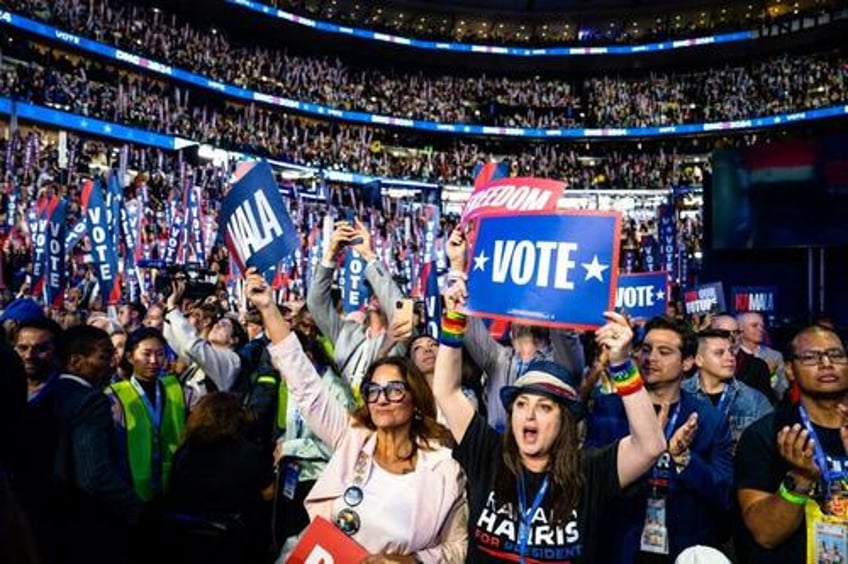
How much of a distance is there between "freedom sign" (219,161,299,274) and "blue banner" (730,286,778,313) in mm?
13920

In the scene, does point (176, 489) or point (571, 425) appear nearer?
point (571, 425)

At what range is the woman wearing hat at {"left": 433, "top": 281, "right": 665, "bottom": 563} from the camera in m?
2.85

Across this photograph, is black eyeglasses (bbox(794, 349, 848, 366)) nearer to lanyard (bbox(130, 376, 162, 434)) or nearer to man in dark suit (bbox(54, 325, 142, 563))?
man in dark suit (bbox(54, 325, 142, 563))

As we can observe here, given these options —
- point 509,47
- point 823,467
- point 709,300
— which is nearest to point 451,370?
point 823,467

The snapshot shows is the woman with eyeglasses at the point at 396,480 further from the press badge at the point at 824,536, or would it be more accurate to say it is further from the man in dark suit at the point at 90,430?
the press badge at the point at 824,536

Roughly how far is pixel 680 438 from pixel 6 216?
16.2 metres

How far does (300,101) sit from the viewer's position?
41094mm

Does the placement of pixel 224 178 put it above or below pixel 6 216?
above

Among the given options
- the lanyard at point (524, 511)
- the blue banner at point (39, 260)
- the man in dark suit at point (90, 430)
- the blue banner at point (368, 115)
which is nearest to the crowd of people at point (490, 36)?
the blue banner at point (368, 115)

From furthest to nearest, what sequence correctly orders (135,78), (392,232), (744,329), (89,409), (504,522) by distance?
1. (135,78)
2. (392,232)
3. (744,329)
4. (89,409)
5. (504,522)

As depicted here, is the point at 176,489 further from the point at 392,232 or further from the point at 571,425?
the point at 392,232

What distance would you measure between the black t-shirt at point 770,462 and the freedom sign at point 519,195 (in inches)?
57.5

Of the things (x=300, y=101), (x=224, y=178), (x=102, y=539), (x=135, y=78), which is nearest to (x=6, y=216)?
(x=224, y=178)

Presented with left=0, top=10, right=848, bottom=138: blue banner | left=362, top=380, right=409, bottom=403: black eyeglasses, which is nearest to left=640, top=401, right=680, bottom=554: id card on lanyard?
left=362, top=380, right=409, bottom=403: black eyeglasses
